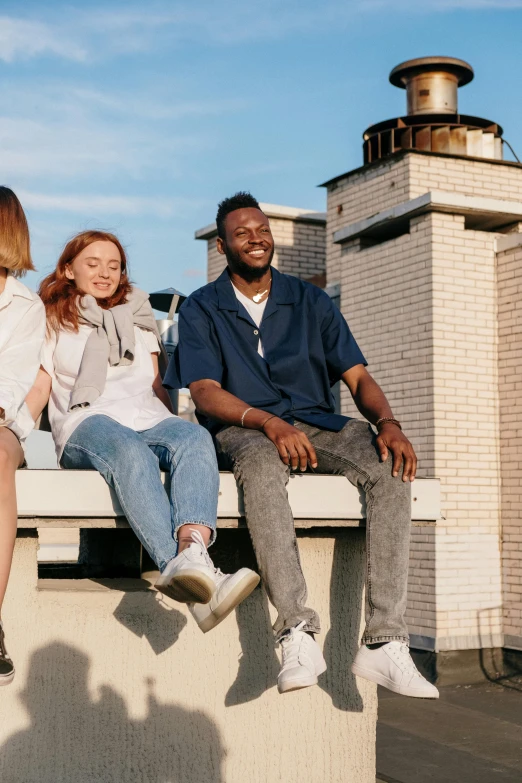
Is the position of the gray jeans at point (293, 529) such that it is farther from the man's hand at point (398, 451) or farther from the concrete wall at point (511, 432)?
the concrete wall at point (511, 432)

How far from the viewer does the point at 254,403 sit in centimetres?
399

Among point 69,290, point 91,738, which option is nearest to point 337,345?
point 69,290

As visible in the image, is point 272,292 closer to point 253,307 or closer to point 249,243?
point 253,307

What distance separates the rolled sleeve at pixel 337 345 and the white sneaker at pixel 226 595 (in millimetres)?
1427

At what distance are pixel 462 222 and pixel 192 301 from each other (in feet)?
21.1

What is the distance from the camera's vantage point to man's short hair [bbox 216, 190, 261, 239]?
14.1 feet

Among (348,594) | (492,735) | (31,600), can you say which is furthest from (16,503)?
(492,735)

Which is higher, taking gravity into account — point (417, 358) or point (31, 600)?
point (417, 358)

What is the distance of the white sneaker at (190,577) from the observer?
2965 mm

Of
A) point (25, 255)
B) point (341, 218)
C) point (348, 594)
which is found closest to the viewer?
point (25, 255)

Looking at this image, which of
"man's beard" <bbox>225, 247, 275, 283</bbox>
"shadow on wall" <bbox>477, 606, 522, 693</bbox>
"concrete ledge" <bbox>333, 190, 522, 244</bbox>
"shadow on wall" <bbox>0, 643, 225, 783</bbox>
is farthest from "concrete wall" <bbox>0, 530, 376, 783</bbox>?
"concrete ledge" <bbox>333, 190, 522, 244</bbox>

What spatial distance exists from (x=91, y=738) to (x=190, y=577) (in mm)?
1124

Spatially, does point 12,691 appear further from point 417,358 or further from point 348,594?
point 417,358

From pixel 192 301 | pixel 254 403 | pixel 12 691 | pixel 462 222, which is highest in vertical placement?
pixel 462 222
